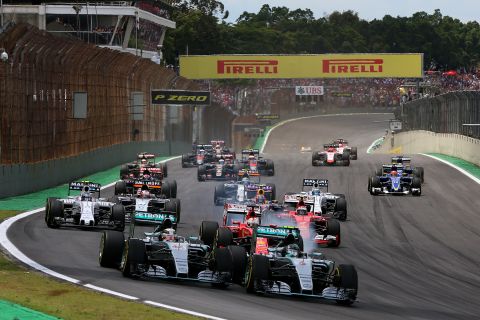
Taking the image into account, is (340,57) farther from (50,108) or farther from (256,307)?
(256,307)

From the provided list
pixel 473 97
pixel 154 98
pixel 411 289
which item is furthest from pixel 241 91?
pixel 411 289

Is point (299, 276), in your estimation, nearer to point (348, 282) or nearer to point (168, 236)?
point (348, 282)

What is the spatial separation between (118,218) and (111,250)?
6.45 meters

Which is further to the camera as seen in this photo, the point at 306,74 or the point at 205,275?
the point at 306,74

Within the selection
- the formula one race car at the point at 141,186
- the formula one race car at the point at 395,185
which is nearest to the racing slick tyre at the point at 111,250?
the formula one race car at the point at 141,186

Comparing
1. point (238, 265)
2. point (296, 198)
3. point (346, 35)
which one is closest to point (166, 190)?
point (296, 198)

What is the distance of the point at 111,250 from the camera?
19.8 m

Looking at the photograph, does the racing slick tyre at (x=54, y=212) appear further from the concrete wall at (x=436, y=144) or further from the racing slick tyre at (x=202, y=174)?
the concrete wall at (x=436, y=144)

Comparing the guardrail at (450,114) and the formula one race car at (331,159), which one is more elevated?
the guardrail at (450,114)

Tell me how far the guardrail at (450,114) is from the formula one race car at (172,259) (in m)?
33.1

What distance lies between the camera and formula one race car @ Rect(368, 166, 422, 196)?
39312mm

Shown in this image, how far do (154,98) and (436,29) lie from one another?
119m

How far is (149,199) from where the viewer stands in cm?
2861

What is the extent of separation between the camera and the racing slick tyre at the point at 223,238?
2239 centimetres
